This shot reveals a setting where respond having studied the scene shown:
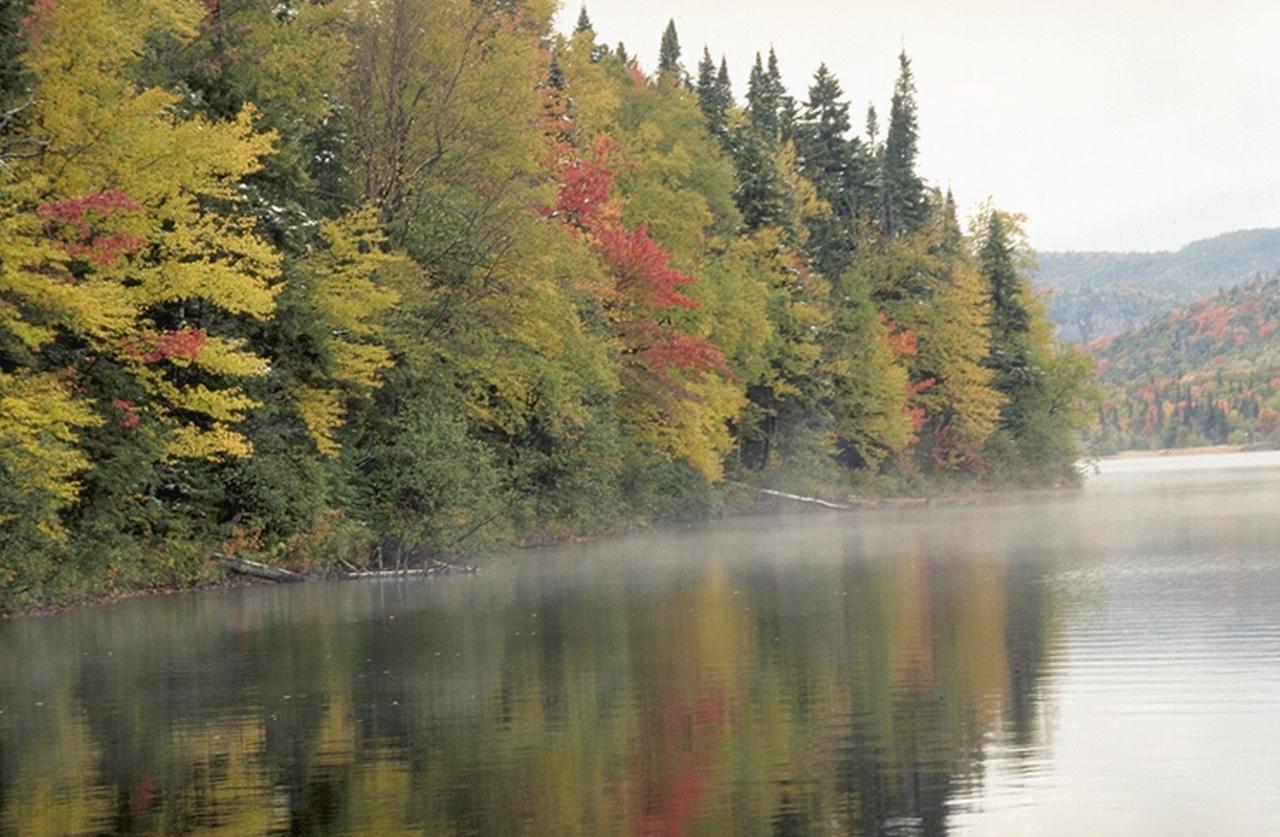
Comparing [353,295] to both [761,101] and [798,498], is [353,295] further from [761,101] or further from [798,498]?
[761,101]

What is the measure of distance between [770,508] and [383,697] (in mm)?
62626

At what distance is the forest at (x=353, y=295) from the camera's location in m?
37.3

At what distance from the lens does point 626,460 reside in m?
66.9

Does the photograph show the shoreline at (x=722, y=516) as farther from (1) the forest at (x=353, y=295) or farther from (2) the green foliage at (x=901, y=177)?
(2) the green foliage at (x=901, y=177)

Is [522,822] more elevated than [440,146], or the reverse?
[440,146]

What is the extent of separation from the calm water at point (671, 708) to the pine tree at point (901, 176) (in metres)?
74.7

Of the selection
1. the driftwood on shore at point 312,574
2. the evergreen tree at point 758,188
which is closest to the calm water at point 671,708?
the driftwood on shore at point 312,574

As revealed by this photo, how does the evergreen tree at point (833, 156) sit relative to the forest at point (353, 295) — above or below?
above

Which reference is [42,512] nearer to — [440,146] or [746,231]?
[440,146]

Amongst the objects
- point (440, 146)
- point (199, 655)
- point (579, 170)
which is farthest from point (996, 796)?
point (579, 170)

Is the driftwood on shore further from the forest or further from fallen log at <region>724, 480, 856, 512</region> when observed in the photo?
fallen log at <region>724, 480, 856, 512</region>

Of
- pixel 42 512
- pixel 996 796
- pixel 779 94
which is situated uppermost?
pixel 779 94

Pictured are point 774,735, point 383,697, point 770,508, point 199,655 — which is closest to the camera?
point 774,735

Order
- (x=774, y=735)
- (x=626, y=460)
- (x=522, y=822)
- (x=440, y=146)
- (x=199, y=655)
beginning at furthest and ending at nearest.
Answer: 1. (x=626, y=460)
2. (x=440, y=146)
3. (x=199, y=655)
4. (x=774, y=735)
5. (x=522, y=822)
